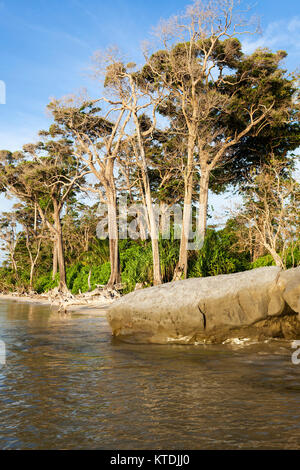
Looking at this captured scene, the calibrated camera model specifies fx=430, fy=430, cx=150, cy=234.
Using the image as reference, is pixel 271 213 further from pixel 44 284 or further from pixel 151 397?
pixel 44 284

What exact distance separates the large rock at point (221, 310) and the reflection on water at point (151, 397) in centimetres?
43

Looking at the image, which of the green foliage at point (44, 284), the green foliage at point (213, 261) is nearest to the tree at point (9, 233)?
the green foliage at point (44, 284)

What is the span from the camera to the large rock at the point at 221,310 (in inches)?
328

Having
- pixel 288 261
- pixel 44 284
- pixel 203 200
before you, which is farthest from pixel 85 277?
pixel 288 261

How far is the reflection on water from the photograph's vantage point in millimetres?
3789

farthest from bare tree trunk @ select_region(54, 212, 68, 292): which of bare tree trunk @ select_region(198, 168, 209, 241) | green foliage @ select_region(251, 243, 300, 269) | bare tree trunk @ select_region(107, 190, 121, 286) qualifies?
green foliage @ select_region(251, 243, 300, 269)

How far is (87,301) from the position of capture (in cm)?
1853

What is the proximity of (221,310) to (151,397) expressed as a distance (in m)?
3.79

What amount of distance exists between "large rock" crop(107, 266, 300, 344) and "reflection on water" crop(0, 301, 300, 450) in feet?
1.42

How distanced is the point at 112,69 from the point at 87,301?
1085 cm

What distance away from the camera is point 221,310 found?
8539 mm

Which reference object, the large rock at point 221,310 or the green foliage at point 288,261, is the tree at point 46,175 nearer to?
the green foliage at point 288,261

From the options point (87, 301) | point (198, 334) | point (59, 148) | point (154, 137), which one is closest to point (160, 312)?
point (198, 334)
